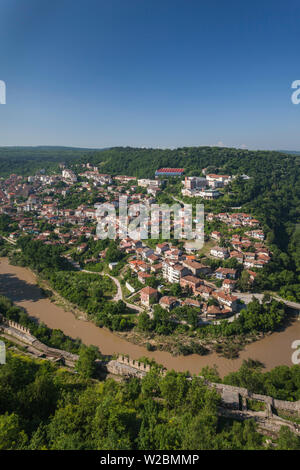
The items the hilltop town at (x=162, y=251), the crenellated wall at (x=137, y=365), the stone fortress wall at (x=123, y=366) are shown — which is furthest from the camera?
the hilltop town at (x=162, y=251)

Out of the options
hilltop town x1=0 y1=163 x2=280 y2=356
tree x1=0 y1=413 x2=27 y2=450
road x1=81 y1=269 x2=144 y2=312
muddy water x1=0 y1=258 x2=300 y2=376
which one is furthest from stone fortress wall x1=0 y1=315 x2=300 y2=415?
road x1=81 y1=269 x2=144 y2=312

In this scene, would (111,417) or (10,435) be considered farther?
(111,417)

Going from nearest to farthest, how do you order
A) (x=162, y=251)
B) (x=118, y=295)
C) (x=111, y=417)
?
1. (x=111, y=417)
2. (x=118, y=295)
3. (x=162, y=251)

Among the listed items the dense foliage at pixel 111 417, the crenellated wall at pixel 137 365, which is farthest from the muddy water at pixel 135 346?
the dense foliage at pixel 111 417

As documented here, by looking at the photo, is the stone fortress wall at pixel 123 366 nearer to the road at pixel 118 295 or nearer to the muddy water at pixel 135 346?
the muddy water at pixel 135 346

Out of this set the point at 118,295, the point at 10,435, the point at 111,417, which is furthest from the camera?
the point at 118,295

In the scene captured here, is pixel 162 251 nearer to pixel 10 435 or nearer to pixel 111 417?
A: pixel 111 417

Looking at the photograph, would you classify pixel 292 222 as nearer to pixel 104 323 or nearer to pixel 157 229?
pixel 157 229

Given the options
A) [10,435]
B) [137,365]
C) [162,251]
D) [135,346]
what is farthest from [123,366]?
[162,251]

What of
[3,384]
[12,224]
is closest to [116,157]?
[12,224]
